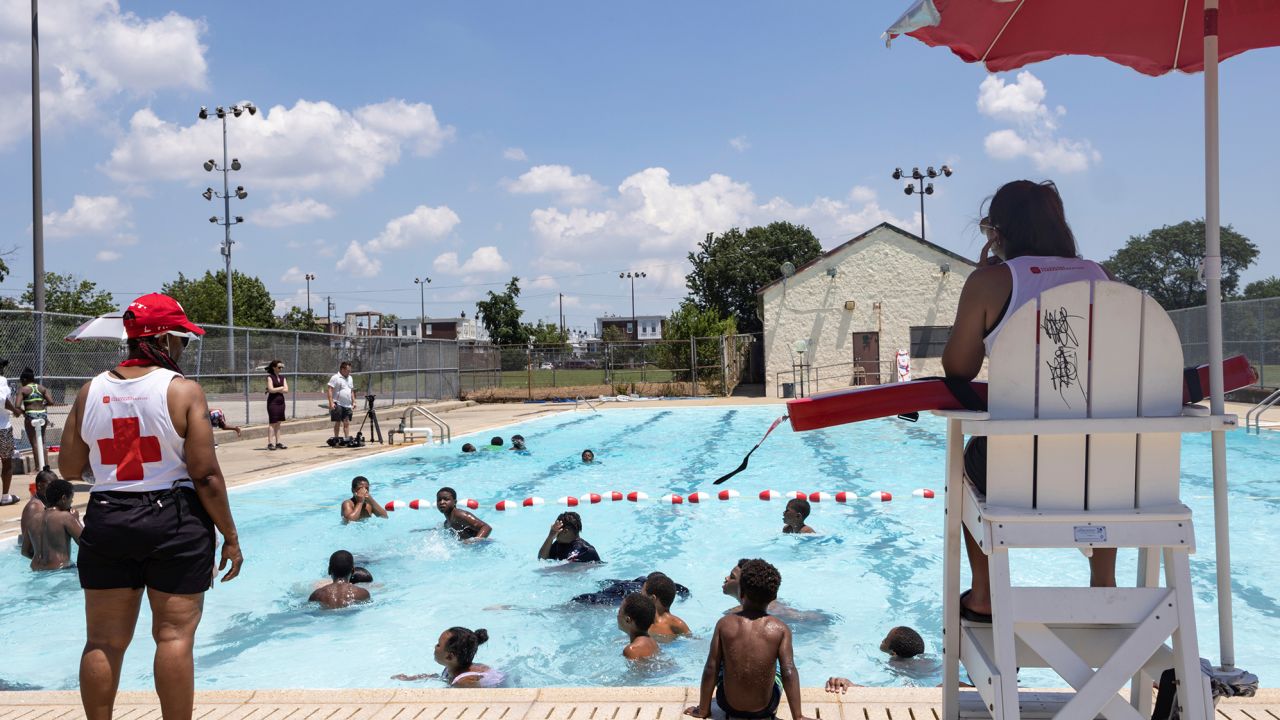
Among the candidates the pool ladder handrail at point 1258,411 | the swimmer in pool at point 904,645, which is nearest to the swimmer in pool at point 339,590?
the swimmer in pool at point 904,645

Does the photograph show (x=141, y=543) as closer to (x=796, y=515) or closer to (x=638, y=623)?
(x=638, y=623)

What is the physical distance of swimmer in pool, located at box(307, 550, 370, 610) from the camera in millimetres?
8016

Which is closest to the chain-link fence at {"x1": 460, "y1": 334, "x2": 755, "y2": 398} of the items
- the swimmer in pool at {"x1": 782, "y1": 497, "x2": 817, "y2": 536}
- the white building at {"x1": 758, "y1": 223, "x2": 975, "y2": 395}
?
the white building at {"x1": 758, "y1": 223, "x2": 975, "y2": 395}

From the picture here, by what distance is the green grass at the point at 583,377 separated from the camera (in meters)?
35.6

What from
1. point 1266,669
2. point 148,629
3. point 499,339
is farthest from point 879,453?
point 499,339

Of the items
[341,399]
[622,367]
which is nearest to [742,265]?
[622,367]

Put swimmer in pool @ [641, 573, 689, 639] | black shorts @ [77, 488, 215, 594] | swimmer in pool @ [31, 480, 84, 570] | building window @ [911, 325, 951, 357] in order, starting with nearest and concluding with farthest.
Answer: black shorts @ [77, 488, 215, 594], swimmer in pool @ [641, 573, 689, 639], swimmer in pool @ [31, 480, 84, 570], building window @ [911, 325, 951, 357]

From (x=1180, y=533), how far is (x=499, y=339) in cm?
5505

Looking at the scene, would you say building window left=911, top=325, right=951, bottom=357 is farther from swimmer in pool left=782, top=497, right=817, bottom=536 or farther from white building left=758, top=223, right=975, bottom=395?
swimmer in pool left=782, top=497, right=817, bottom=536

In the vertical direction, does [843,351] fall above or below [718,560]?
above

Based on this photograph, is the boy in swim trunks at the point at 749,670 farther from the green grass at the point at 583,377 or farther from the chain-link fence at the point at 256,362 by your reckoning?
the green grass at the point at 583,377

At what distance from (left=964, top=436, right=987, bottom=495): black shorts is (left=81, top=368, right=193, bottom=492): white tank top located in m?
2.70

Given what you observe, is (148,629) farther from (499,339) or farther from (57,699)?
(499,339)

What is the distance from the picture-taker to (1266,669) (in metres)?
6.72
